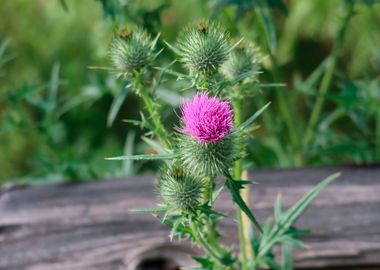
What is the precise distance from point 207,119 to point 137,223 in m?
0.93

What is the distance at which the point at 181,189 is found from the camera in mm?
1311

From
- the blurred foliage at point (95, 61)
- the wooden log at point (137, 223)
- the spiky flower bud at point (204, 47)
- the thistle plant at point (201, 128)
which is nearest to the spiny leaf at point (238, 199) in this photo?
the thistle plant at point (201, 128)

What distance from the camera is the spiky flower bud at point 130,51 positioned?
1.43 m

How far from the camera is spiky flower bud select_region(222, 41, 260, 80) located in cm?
154

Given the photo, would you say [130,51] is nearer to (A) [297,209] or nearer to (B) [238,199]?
(B) [238,199]

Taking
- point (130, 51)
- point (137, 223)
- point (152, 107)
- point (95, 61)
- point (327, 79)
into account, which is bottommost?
point (137, 223)

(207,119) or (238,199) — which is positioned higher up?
(207,119)

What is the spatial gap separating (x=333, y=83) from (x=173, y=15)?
106 cm

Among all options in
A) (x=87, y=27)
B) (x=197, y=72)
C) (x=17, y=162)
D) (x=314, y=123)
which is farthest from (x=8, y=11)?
(x=197, y=72)

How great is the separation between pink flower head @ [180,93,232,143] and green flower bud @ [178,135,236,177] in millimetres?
26

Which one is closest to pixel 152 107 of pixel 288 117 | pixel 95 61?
pixel 288 117

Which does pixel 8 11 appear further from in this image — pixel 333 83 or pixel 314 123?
pixel 314 123

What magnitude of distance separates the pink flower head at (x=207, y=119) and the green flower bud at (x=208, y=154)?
0.09 feet

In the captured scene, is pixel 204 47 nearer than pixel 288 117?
Yes
